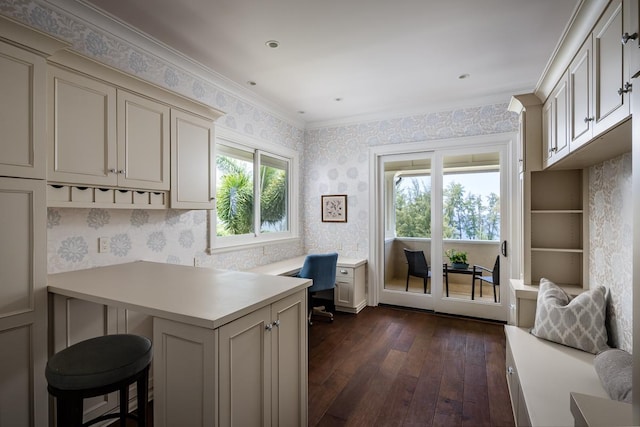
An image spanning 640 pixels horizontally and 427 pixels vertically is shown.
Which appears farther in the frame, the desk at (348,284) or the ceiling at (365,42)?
the desk at (348,284)

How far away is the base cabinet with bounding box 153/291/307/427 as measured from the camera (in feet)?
3.99

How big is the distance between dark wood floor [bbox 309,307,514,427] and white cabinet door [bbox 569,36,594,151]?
1799mm

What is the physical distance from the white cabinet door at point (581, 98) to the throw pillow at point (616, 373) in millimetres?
1120

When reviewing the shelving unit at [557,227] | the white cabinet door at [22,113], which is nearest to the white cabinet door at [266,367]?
the white cabinet door at [22,113]

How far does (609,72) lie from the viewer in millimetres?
1416

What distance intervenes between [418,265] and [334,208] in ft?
4.65

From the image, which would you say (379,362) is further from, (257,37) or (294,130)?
(294,130)

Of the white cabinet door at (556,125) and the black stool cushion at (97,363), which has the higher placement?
the white cabinet door at (556,125)

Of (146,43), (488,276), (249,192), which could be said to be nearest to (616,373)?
(488,276)

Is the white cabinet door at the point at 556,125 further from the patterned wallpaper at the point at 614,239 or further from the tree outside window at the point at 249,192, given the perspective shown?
the tree outside window at the point at 249,192

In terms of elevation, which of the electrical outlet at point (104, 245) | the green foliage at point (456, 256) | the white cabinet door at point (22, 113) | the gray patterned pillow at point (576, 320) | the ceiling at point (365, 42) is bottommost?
the gray patterned pillow at point (576, 320)

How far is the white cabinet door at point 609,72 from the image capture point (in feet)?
4.20

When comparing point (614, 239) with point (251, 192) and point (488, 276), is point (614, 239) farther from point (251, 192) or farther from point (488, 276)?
point (251, 192)

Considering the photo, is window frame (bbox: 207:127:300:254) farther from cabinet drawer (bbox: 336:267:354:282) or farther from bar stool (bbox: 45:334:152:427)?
bar stool (bbox: 45:334:152:427)
